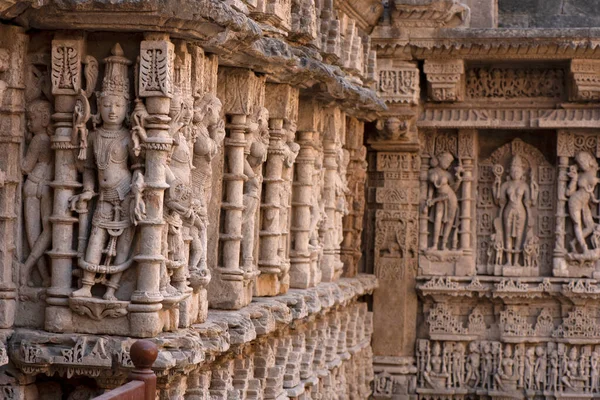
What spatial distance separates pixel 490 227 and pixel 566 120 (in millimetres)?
1705

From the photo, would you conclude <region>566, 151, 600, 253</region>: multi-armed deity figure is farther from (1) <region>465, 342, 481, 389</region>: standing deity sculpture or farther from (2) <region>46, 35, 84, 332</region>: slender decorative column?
(2) <region>46, 35, 84, 332</region>: slender decorative column

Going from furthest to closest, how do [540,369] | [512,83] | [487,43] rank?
[540,369] < [512,83] < [487,43]

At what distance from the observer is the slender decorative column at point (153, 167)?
750 cm

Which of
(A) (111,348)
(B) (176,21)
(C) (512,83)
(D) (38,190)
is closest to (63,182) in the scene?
(D) (38,190)

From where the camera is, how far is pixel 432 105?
52.9 ft

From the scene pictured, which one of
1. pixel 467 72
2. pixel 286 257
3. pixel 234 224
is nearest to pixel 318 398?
pixel 286 257

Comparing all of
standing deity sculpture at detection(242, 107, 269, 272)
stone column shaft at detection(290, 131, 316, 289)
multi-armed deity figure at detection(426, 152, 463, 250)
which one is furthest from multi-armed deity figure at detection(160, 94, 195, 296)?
multi-armed deity figure at detection(426, 152, 463, 250)

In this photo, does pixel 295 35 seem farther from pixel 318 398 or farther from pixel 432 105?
pixel 432 105

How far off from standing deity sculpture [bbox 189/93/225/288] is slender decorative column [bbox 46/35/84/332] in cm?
92

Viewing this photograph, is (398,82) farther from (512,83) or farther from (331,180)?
(331,180)

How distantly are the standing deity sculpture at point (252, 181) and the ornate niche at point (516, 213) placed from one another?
21.8ft

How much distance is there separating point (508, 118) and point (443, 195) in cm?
122

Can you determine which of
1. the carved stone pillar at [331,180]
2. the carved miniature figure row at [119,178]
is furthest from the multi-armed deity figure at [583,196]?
the carved miniature figure row at [119,178]

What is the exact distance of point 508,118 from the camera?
1602cm
